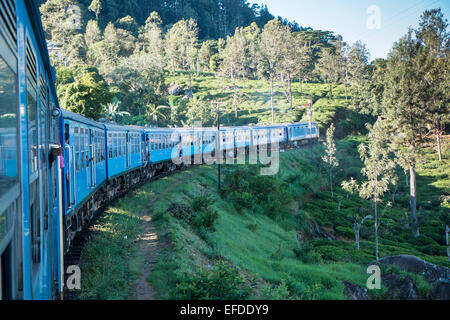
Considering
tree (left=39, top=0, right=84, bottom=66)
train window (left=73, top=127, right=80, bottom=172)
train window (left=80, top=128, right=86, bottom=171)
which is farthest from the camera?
tree (left=39, top=0, right=84, bottom=66)

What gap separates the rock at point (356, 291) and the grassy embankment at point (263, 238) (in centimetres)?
36

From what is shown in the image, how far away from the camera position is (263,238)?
19.7 meters

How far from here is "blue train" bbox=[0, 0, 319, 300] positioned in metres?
2.11

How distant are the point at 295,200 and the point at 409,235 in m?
7.86

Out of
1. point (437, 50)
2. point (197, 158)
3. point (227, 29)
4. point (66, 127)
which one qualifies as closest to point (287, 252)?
point (197, 158)

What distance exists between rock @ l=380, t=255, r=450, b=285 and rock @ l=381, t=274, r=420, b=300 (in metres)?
1.57

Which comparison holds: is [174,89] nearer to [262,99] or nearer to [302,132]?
[262,99]

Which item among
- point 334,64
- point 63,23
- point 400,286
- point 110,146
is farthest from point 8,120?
point 334,64

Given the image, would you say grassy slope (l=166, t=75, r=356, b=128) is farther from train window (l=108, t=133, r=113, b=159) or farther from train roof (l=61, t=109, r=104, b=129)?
train roof (l=61, t=109, r=104, b=129)

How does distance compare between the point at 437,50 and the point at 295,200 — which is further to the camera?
the point at 437,50

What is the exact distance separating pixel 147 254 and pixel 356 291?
7989 mm

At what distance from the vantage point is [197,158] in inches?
1128

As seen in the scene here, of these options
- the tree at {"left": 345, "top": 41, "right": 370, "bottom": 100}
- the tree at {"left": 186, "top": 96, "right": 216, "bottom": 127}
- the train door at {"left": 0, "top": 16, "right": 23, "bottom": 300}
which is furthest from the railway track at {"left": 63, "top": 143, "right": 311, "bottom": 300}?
the tree at {"left": 345, "top": 41, "right": 370, "bottom": 100}
